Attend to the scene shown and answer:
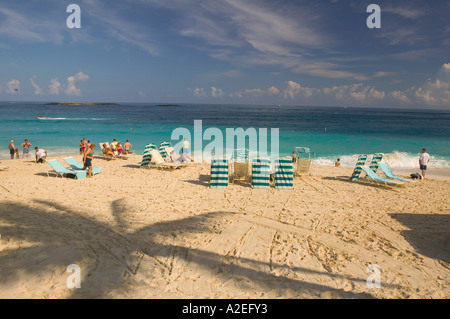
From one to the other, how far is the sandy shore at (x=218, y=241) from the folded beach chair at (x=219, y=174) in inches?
14.4

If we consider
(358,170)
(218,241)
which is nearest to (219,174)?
(218,241)

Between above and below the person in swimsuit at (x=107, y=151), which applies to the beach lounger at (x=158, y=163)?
below

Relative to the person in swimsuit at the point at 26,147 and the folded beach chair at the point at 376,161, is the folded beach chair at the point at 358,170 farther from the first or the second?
the person in swimsuit at the point at 26,147

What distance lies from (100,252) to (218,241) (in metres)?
2.10

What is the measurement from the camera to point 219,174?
9227mm

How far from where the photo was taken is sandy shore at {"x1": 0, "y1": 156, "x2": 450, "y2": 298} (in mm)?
3875

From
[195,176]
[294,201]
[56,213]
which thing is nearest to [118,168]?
[195,176]

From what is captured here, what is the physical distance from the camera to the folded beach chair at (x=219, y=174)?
9.23 metres

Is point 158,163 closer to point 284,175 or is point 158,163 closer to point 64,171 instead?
point 64,171

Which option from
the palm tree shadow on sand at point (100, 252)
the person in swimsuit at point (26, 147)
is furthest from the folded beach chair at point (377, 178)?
the person in swimsuit at point (26, 147)

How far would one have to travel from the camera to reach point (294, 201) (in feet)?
26.0
